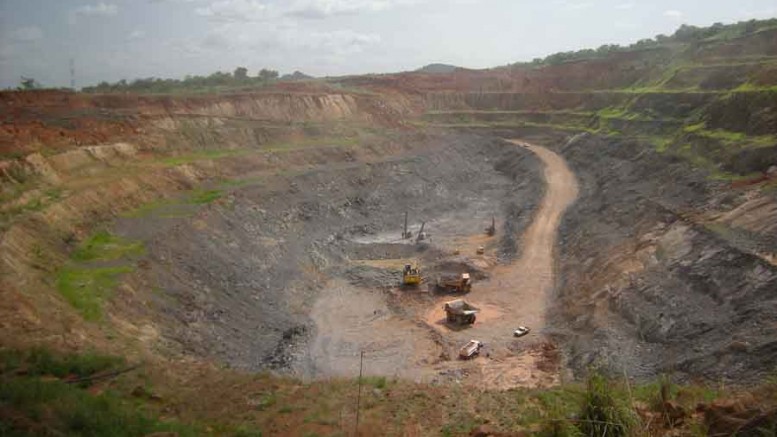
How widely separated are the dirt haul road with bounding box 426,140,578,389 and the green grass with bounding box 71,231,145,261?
46.5 ft

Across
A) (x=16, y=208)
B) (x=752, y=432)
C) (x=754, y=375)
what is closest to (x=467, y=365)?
(x=754, y=375)

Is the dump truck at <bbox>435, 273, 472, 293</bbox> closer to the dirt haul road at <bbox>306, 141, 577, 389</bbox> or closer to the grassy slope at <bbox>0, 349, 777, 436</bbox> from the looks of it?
the dirt haul road at <bbox>306, 141, 577, 389</bbox>

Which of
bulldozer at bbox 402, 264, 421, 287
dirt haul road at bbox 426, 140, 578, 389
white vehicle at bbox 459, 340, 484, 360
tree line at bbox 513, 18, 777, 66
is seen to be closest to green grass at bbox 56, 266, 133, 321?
dirt haul road at bbox 426, 140, 578, 389

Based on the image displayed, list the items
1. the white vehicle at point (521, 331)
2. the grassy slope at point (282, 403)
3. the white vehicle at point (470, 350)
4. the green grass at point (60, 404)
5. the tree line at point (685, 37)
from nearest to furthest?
1. the green grass at point (60, 404)
2. the grassy slope at point (282, 403)
3. the white vehicle at point (470, 350)
4. the white vehicle at point (521, 331)
5. the tree line at point (685, 37)

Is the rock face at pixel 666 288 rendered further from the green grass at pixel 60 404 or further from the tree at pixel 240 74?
the tree at pixel 240 74

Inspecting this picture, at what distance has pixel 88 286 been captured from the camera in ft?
70.8

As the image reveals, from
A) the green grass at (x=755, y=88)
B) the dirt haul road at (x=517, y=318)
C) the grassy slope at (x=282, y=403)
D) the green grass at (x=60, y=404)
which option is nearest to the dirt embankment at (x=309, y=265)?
the dirt haul road at (x=517, y=318)

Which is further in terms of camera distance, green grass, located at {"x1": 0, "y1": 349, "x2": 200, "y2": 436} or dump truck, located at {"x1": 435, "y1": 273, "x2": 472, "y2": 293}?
dump truck, located at {"x1": 435, "y1": 273, "x2": 472, "y2": 293}

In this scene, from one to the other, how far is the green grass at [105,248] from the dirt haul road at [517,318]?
1418cm

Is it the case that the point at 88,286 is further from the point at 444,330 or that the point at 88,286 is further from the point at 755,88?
the point at 755,88

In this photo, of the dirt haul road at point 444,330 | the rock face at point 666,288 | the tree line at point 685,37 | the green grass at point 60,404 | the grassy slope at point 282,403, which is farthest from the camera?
the tree line at point 685,37

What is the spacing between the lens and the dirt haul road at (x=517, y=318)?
22.8m

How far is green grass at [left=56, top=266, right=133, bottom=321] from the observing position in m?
20.1

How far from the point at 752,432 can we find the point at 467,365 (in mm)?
13883
